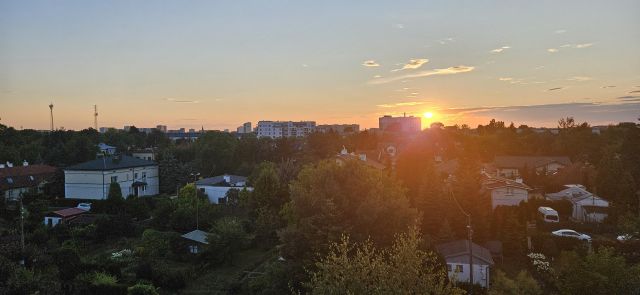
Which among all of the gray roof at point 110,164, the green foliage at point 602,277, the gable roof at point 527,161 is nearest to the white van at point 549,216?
the green foliage at point 602,277

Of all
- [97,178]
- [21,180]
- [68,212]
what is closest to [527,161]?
[97,178]

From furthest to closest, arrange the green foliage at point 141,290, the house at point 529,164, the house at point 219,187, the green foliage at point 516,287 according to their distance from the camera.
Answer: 1. the house at point 529,164
2. the house at point 219,187
3. the green foliage at point 141,290
4. the green foliage at point 516,287

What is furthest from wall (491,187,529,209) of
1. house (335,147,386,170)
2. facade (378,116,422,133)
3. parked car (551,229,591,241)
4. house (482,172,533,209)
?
facade (378,116,422,133)

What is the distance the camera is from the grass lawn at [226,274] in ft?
56.9

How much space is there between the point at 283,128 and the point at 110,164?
320 ft

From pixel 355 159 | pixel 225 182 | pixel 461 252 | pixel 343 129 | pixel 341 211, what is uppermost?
pixel 343 129

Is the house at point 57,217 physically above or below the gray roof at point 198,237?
above

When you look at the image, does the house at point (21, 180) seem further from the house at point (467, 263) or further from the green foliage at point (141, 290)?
the house at point (467, 263)

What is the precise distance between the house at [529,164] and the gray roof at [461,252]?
29.2 m

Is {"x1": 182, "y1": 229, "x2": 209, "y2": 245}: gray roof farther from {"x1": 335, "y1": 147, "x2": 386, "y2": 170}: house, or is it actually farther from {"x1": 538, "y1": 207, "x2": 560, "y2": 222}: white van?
{"x1": 538, "y1": 207, "x2": 560, "y2": 222}: white van

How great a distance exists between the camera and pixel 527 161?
49000mm

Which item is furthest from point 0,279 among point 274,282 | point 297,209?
point 297,209

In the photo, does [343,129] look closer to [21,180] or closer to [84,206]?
[21,180]

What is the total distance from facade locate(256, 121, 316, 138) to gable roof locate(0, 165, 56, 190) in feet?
303
